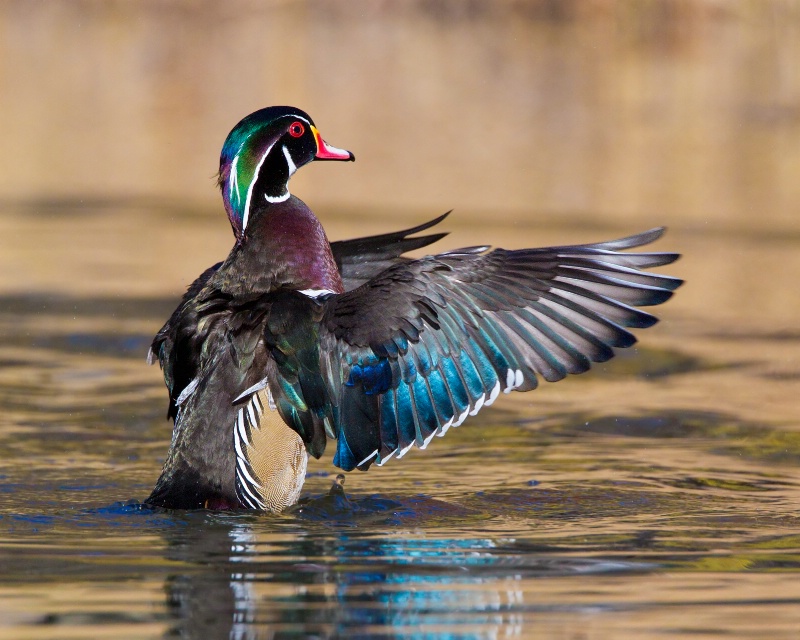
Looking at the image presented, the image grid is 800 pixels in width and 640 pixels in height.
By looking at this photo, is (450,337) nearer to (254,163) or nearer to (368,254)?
(254,163)

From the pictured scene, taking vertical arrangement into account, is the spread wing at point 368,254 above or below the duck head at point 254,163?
below

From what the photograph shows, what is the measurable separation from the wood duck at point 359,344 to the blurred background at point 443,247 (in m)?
0.33

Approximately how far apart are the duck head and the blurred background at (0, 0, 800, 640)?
4.27ft

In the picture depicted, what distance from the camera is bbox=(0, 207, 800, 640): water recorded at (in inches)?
183

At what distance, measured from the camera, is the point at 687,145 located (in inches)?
788

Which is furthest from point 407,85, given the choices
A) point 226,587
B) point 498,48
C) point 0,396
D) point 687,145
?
point 226,587

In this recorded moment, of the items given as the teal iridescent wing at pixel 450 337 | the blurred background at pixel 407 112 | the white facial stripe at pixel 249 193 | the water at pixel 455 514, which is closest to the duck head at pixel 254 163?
the white facial stripe at pixel 249 193

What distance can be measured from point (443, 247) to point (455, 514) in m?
6.39

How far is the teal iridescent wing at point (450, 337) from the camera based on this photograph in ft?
19.6

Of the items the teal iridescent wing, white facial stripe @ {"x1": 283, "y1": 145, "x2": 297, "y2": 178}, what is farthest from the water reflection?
white facial stripe @ {"x1": 283, "y1": 145, "x2": 297, "y2": 178}

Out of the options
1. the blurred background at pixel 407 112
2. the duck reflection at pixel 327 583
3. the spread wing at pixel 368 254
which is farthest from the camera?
the blurred background at pixel 407 112

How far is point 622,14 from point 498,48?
7.79ft

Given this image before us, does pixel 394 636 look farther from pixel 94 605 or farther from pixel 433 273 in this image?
pixel 433 273

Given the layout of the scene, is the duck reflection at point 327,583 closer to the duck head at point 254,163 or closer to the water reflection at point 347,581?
the water reflection at point 347,581
